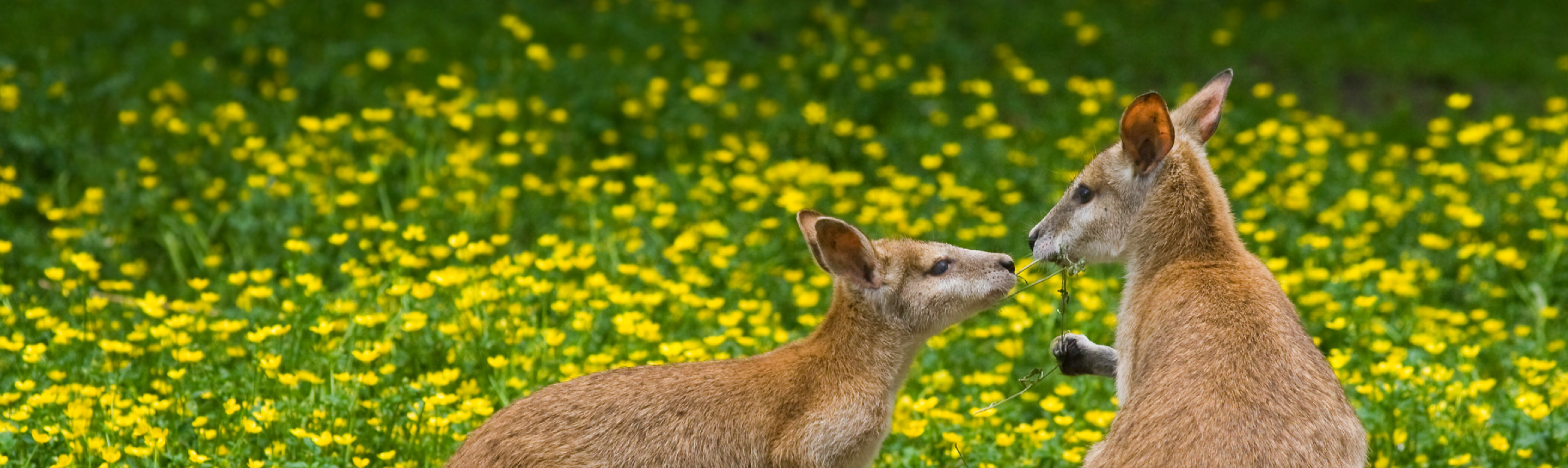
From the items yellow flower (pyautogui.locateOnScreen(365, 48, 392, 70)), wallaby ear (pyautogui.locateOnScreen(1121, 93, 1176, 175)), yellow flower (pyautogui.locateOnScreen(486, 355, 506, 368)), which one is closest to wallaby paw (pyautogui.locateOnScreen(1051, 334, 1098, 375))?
wallaby ear (pyautogui.locateOnScreen(1121, 93, 1176, 175))

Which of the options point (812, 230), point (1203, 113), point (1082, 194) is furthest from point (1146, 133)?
point (812, 230)

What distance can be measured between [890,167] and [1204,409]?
4.73m

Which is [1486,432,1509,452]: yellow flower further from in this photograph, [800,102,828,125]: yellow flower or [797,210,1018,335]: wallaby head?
[800,102,828,125]: yellow flower

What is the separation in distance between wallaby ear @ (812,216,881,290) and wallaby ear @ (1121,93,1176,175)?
0.93 m

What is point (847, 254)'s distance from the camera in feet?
17.9

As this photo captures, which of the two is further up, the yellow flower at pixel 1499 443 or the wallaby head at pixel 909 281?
the wallaby head at pixel 909 281

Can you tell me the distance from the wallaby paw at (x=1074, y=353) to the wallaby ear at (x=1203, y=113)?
2.66ft

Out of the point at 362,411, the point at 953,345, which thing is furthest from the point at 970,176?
the point at 362,411

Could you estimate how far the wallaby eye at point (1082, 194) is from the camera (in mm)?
5379

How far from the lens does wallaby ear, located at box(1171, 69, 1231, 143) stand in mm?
5480

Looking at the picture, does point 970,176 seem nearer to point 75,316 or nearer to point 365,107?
point 365,107

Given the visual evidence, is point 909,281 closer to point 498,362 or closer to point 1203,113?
point 1203,113

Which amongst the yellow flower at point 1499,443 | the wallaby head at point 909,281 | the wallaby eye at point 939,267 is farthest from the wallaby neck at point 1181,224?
the yellow flower at point 1499,443

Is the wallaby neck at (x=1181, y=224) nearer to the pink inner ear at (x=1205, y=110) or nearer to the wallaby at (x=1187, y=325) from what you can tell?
the wallaby at (x=1187, y=325)
